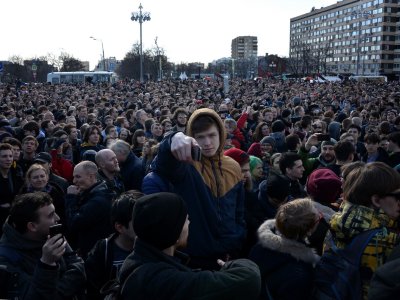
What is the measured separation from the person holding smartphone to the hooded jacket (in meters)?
0.82

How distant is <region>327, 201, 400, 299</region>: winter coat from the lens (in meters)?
2.63

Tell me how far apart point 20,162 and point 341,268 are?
5458mm

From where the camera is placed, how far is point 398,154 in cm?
651

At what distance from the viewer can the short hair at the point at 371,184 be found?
9.53 ft

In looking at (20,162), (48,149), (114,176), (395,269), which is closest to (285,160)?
(114,176)

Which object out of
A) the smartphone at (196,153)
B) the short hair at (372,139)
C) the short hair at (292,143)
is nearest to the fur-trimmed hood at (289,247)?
the smartphone at (196,153)

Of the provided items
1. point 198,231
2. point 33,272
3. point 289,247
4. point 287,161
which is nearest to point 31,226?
point 33,272

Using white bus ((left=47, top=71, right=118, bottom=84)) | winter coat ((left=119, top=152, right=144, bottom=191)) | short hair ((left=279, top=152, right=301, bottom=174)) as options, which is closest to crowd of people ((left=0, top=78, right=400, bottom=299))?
short hair ((left=279, top=152, right=301, bottom=174))

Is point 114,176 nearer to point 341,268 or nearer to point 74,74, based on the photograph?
point 341,268

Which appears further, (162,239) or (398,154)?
→ (398,154)

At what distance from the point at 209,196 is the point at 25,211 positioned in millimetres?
1367

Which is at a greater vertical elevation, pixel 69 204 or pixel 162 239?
pixel 162 239

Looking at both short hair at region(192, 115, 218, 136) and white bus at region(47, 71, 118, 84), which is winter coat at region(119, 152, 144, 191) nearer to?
short hair at region(192, 115, 218, 136)

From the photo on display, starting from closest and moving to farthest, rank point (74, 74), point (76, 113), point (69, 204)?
Answer: 1. point (69, 204)
2. point (76, 113)
3. point (74, 74)
